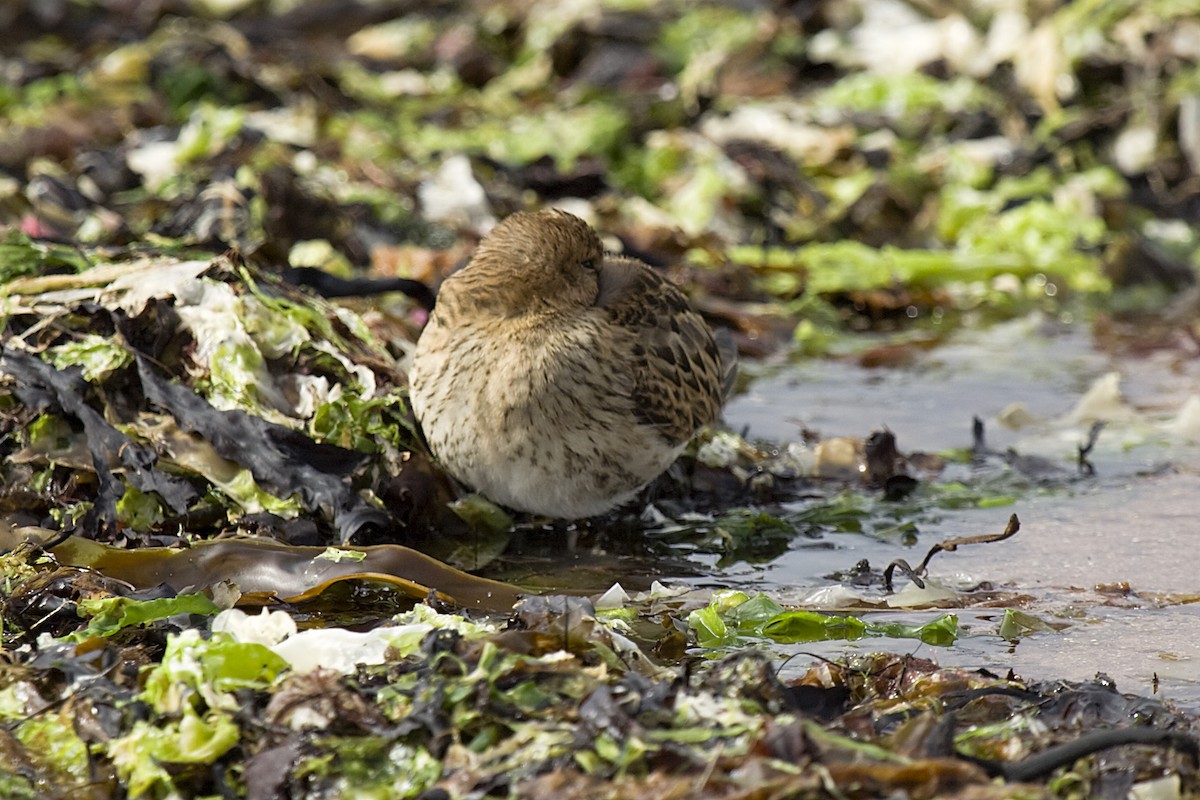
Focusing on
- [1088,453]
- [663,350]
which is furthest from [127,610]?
[1088,453]

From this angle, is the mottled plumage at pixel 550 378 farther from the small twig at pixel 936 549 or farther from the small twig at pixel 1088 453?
the small twig at pixel 1088 453

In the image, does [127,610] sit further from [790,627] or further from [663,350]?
[663,350]

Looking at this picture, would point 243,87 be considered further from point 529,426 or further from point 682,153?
point 529,426

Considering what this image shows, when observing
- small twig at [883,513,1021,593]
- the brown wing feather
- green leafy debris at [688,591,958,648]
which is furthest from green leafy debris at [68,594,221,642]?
small twig at [883,513,1021,593]

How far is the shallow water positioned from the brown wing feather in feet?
1.84

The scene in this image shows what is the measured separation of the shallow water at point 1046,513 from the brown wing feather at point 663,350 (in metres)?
0.56

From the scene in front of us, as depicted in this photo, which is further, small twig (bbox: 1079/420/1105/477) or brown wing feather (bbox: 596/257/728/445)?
small twig (bbox: 1079/420/1105/477)

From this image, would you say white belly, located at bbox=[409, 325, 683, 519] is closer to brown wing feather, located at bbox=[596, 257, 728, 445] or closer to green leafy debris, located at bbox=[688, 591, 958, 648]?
brown wing feather, located at bbox=[596, 257, 728, 445]

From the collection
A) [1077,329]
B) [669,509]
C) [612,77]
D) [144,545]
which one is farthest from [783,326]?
[144,545]

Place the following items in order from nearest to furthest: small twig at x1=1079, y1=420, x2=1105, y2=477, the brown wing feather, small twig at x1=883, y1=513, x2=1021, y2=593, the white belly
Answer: small twig at x1=883, y1=513, x2=1021, y2=593, the white belly, the brown wing feather, small twig at x1=1079, y1=420, x2=1105, y2=477

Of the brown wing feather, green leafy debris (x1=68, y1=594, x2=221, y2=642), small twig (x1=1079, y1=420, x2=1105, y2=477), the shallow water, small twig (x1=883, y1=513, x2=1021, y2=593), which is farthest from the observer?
small twig (x1=1079, y1=420, x2=1105, y2=477)

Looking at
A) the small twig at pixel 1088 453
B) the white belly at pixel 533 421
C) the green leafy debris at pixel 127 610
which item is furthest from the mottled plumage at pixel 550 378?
the small twig at pixel 1088 453

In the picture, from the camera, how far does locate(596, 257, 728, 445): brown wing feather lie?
17.5 feet

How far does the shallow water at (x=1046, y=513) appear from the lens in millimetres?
4301
